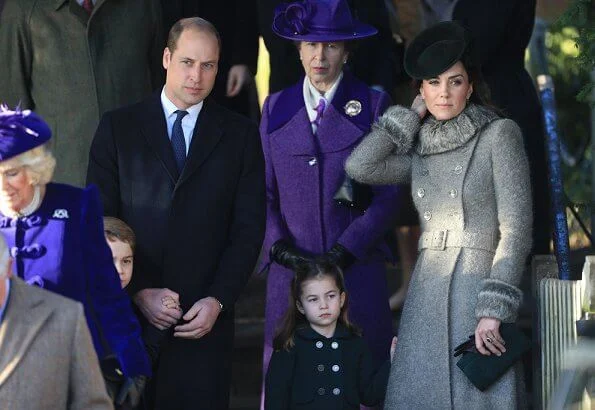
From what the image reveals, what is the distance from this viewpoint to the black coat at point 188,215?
696cm

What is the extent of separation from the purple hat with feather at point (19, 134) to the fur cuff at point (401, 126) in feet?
5.47

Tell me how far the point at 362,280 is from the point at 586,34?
139cm

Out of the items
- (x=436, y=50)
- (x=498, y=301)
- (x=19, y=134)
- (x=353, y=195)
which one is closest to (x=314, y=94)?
(x=353, y=195)

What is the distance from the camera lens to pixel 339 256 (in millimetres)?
7410

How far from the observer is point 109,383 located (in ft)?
20.0

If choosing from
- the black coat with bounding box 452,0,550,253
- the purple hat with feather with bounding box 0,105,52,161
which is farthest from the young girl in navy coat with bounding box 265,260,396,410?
the black coat with bounding box 452,0,550,253

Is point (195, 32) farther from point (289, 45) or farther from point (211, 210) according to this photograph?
point (289, 45)

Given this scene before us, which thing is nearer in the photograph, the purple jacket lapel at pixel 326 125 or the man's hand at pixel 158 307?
the man's hand at pixel 158 307

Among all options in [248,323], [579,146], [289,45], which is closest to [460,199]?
[289,45]

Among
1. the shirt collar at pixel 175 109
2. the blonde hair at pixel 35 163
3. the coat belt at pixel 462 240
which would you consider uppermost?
the shirt collar at pixel 175 109

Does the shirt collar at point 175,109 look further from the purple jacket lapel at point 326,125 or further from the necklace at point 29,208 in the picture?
the necklace at point 29,208

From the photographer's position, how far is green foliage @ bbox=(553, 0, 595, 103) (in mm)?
7285

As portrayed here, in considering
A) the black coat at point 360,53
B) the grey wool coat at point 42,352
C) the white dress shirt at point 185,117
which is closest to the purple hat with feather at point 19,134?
the grey wool coat at point 42,352

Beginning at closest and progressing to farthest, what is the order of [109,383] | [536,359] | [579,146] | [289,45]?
[109,383] → [536,359] → [289,45] → [579,146]
